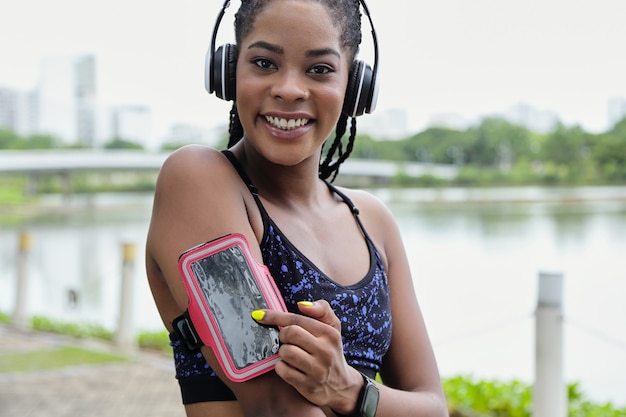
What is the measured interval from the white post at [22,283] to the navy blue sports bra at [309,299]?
6623 millimetres

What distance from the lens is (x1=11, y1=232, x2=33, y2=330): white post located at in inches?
284

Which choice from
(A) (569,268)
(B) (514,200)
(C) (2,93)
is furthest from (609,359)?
(C) (2,93)

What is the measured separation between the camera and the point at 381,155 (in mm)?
38094

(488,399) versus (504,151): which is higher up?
Result: (504,151)

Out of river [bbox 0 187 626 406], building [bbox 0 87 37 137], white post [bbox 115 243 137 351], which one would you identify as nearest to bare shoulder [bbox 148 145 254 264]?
river [bbox 0 187 626 406]

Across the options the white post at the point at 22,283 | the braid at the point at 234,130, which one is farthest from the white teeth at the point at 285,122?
the white post at the point at 22,283

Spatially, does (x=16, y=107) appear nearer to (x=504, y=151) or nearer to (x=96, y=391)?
(x=504, y=151)

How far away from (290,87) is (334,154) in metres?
0.42

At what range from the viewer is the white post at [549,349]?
3.28 metres

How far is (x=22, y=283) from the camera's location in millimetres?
7207

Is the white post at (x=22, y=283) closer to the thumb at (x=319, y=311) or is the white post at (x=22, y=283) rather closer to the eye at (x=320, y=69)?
the eye at (x=320, y=69)

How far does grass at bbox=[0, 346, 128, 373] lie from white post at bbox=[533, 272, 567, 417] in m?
3.46

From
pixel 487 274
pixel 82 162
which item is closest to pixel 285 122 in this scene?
pixel 487 274

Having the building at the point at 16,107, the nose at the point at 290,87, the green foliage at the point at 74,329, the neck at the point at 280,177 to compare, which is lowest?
the green foliage at the point at 74,329
